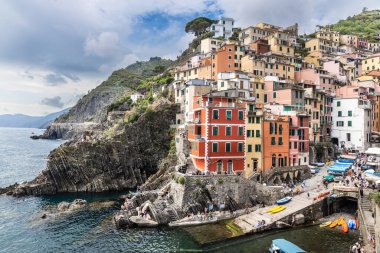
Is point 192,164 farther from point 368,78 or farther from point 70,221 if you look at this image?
point 368,78

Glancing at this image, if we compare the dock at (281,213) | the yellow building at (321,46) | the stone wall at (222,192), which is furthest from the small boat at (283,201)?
the yellow building at (321,46)

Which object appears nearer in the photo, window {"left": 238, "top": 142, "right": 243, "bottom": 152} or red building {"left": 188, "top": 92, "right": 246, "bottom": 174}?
red building {"left": 188, "top": 92, "right": 246, "bottom": 174}

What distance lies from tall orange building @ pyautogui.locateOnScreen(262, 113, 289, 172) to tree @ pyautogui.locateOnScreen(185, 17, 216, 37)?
294 feet

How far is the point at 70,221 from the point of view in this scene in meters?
45.2

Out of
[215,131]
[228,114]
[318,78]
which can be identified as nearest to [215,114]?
[228,114]

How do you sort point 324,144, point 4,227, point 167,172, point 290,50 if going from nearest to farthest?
point 4,227, point 167,172, point 324,144, point 290,50

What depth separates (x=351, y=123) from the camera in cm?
6731

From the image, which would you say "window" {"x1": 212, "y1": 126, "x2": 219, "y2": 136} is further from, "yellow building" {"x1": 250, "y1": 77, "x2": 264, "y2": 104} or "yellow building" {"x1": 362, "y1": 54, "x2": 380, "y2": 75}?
"yellow building" {"x1": 362, "y1": 54, "x2": 380, "y2": 75}

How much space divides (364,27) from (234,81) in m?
144

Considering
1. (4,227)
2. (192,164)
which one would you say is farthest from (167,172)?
(4,227)

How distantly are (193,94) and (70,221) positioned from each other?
34.7m

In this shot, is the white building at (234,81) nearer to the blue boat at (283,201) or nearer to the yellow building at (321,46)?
the blue boat at (283,201)

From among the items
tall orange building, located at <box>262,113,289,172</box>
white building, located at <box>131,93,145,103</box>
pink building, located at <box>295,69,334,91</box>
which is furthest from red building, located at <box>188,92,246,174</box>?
white building, located at <box>131,93,145,103</box>

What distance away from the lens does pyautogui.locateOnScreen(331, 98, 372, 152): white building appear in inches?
2581
